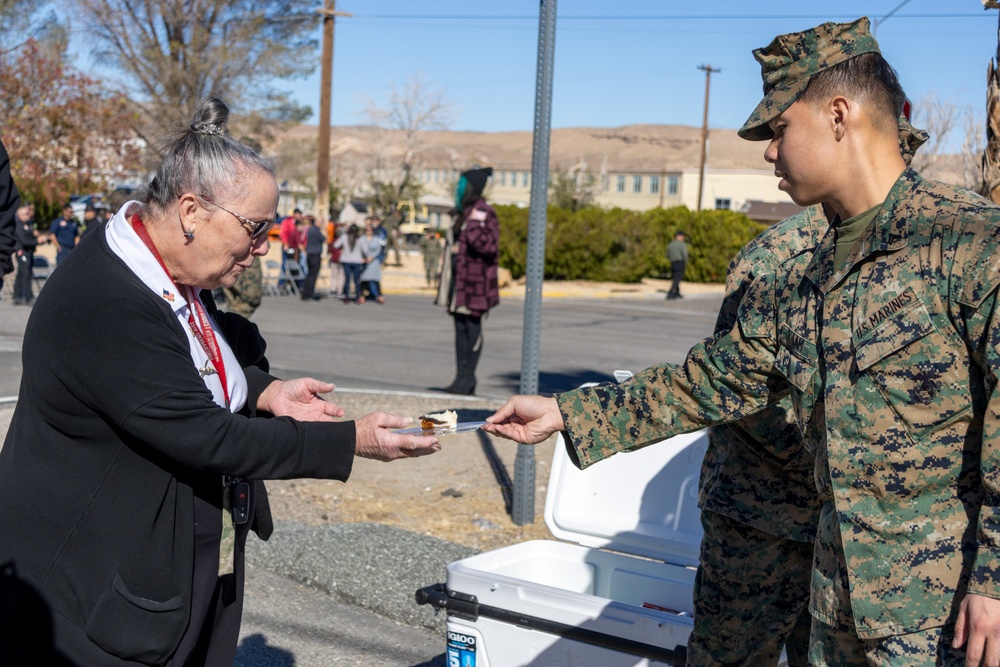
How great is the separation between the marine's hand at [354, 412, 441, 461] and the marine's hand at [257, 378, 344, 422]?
39 centimetres

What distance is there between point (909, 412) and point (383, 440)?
3.94 ft

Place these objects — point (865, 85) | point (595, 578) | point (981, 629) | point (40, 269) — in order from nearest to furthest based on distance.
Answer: point (981, 629)
point (865, 85)
point (595, 578)
point (40, 269)

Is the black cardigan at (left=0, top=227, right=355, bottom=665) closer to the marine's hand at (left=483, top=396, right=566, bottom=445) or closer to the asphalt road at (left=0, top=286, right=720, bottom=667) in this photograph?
the asphalt road at (left=0, top=286, right=720, bottom=667)

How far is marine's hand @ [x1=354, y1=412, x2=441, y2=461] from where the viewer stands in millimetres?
2615

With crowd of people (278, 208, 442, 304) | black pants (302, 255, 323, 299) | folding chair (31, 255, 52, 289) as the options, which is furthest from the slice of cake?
folding chair (31, 255, 52, 289)

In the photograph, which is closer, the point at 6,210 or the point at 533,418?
the point at 533,418

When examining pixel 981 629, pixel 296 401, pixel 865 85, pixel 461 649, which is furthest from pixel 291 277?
pixel 981 629

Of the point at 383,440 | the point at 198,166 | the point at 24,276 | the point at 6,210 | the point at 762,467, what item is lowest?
the point at 24,276

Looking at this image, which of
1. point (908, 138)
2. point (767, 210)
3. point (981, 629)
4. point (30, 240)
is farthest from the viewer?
point (767, 210)

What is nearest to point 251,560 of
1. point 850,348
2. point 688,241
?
point 850,348

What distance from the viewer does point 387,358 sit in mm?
13203

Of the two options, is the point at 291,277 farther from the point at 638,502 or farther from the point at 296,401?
the point at 296,401

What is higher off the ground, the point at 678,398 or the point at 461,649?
the point at 678,398

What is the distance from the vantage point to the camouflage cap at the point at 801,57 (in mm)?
2324
